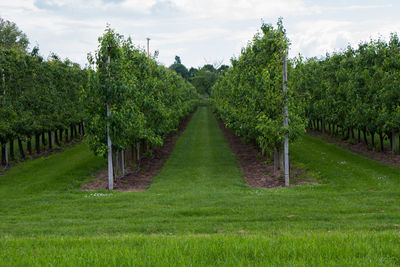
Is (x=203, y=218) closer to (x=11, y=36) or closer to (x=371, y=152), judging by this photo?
(x=371, y=152)

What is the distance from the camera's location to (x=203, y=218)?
11.6m

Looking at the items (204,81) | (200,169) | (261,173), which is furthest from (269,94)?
(204,81)

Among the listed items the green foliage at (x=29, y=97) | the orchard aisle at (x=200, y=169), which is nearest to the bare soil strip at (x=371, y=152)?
the orchard aisle at (x=200, y=169)

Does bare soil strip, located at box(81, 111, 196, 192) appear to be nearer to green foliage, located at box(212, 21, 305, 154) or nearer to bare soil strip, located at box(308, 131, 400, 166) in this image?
green foliage, located at box(212, 21, 305, 154)

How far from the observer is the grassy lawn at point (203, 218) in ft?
19.3

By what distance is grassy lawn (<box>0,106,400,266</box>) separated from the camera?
5.87 metres

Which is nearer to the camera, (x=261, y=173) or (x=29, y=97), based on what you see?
(x=261, y=173)

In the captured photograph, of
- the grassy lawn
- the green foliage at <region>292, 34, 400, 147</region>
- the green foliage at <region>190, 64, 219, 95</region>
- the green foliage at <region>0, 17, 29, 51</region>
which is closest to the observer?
the grassy lawn

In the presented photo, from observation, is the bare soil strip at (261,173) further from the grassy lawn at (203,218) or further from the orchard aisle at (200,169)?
the grassy lawn at (203,218)

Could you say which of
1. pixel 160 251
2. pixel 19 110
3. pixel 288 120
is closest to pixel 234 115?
pixel 288 120

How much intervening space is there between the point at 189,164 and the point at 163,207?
1347 centimetres

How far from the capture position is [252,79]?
21.2m

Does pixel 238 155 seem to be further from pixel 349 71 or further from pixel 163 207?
pixel 163 207

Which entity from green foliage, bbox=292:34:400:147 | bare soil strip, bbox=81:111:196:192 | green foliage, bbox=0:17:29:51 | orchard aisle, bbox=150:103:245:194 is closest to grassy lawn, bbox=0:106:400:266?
orchard aisle, bbox=150:103:245:194
